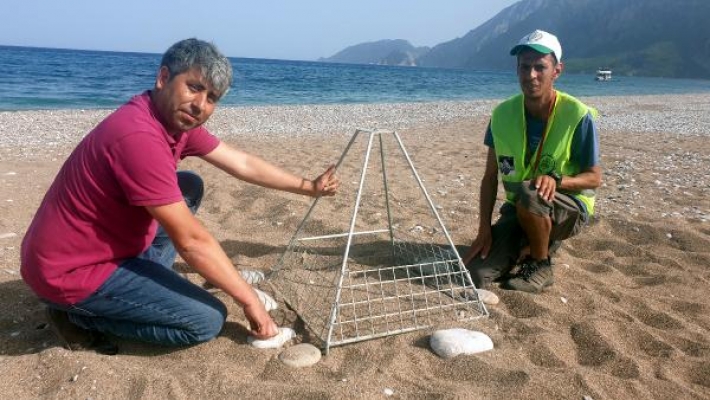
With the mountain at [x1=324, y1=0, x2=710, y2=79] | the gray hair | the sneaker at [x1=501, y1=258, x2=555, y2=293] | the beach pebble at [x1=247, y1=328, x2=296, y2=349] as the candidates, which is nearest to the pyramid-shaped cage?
the beach pebble at [x1=247, y1=328, x2=296, y2=349]

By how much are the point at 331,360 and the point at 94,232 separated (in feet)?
4.38

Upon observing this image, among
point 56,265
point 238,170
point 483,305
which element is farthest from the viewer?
point 238,170

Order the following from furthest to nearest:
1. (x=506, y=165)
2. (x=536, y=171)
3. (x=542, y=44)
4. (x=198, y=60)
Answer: (x=506, y=165) < (x=536, y=171) < (x=542, y=44) < (x=198, y=60)

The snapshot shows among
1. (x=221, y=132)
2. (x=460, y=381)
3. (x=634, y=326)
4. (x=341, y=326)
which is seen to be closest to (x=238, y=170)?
(x=341, y=326)

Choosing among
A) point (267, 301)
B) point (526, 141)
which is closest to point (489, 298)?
point (526, 141)

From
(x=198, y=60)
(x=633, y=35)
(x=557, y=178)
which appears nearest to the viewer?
(x=198, y=60)

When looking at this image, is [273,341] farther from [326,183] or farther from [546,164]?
[546,164]

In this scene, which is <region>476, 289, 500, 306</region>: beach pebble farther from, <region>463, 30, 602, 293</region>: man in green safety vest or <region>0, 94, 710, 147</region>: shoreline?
<region>0, 94, 710, 147</region>: shoreline

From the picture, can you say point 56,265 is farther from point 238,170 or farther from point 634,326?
point 634,326

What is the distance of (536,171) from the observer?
3.92m

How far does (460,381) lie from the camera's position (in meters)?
2.67

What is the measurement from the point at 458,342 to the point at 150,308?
159cm

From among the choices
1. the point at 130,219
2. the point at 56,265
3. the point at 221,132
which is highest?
the point at 130,219

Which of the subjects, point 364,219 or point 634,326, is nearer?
point 634,326
